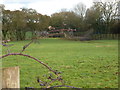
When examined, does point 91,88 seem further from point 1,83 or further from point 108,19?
point 108,19

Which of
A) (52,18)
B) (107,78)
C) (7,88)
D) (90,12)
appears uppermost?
(90,12)

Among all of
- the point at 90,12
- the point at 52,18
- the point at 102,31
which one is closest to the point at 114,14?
the point at 102,31

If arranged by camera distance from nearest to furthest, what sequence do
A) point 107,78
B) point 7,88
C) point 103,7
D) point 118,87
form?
point 7,88 → point 118,87 → point 107,78 → point 103,7

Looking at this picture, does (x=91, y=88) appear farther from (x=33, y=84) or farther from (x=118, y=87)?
(x=33, y=84)

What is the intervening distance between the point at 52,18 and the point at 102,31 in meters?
33.3

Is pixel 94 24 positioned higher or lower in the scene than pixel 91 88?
higher

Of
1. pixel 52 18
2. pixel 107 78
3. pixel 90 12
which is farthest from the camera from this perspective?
pixel 90 12

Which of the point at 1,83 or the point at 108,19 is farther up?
the point at 108,19

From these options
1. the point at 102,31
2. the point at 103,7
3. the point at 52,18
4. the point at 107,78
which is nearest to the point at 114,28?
the point at 102,31

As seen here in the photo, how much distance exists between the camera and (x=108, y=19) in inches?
1422

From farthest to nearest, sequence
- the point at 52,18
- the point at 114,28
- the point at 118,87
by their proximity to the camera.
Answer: the point at 114,28, the point at 118,87, the point at 52,18

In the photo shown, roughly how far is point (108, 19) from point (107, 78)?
32931 mm

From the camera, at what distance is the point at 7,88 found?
27.8 inches

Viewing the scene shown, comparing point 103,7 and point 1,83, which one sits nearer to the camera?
point 1,83
